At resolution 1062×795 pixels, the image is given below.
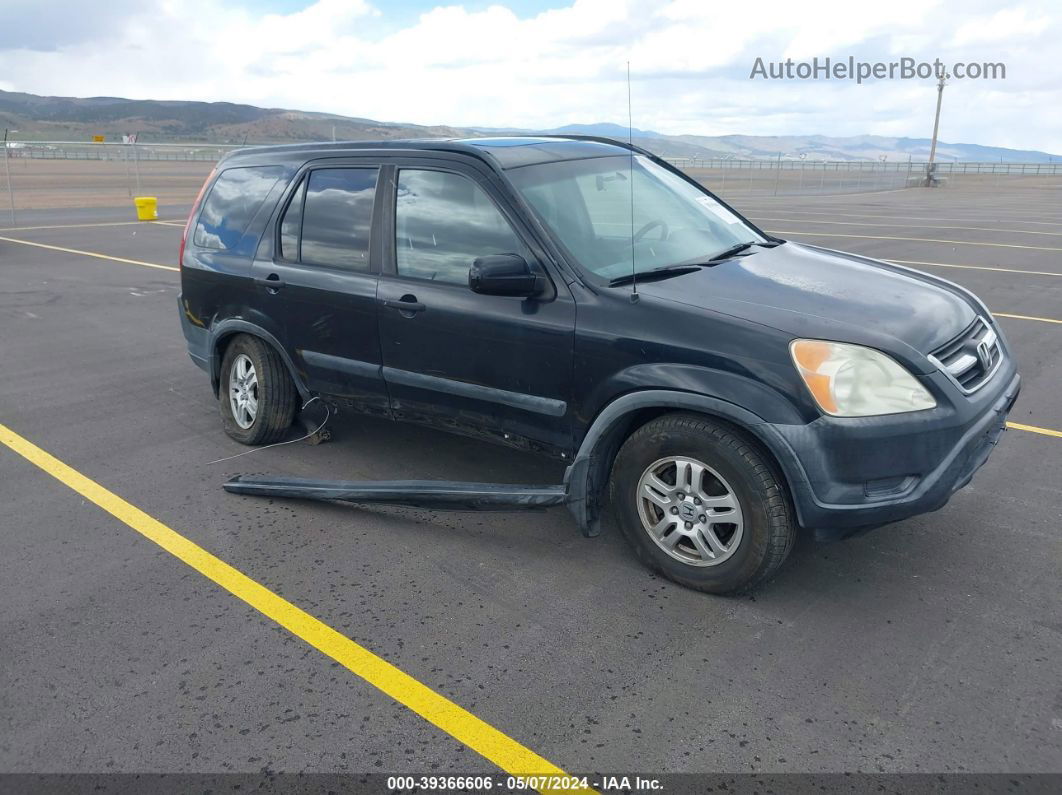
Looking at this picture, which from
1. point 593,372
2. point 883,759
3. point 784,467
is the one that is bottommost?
point 883,759

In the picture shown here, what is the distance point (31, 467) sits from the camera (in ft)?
17.5

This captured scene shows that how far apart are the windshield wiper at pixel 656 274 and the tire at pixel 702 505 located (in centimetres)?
66

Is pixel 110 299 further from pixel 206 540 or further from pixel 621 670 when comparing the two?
pixel 621 670

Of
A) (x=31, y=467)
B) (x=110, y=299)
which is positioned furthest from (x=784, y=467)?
(x=110, y=299)

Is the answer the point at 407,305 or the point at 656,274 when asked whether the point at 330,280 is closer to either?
the point at 407,305

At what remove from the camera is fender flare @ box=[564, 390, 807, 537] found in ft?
11.3

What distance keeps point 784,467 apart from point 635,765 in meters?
1.26

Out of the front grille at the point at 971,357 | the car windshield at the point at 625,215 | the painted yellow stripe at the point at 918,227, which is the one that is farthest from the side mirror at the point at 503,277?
the painted yellow stripe at the point at 918,227

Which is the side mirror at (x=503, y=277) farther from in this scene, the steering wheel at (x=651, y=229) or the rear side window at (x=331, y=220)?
the rear side window at (x=331, y=220)

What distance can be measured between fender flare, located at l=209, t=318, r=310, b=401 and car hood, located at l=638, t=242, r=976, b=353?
7.53 ft

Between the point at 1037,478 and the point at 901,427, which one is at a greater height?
the point at 901,427

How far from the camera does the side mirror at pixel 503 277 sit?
3.91m

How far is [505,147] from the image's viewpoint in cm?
460

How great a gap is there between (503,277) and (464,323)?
478 millimetres
